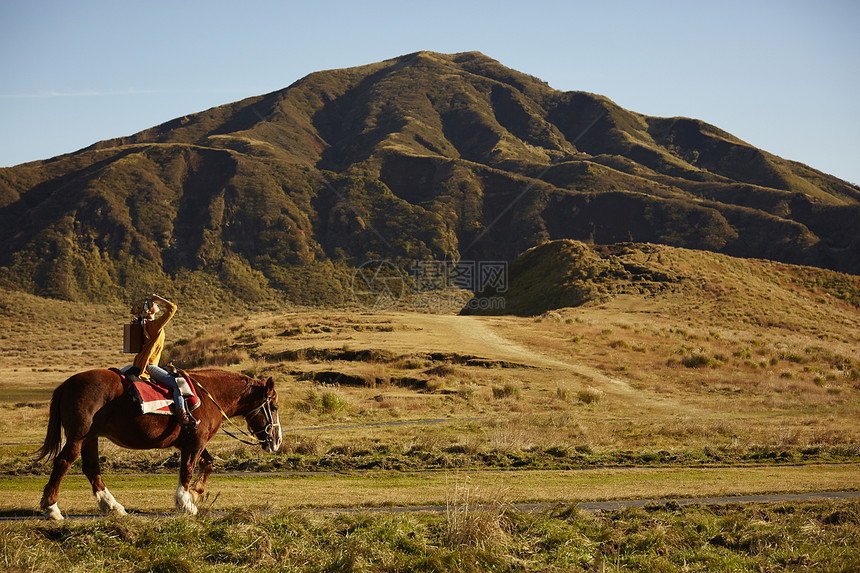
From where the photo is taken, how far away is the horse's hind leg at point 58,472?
30.3ft

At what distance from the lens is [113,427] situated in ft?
31.7

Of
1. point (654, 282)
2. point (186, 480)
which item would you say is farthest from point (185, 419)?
point (654, 282)

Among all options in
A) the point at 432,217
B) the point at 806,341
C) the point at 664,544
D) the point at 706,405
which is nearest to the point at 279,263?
the point at 432,217

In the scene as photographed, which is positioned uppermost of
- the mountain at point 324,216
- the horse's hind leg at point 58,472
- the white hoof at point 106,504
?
the mountain at point 324,216

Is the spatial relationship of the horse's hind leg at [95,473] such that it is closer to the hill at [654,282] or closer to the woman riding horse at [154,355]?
the woman riding horse at [154,355]

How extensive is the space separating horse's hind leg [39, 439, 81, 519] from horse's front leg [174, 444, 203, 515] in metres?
1.47

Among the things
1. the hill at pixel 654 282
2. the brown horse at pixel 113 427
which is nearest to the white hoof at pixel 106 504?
the brown horse at pixel 113 427

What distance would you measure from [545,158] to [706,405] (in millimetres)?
151545

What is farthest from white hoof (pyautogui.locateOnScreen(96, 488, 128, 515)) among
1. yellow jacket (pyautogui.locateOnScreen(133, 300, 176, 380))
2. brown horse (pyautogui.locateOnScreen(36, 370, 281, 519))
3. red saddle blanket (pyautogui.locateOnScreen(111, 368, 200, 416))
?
yellow jacket (pyautogui.locateOnScreen(133, 300, 176, 380))

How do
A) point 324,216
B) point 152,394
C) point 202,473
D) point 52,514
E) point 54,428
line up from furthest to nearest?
point 324,216, point 202,473, point 152,394, point 54,428, point 52,514

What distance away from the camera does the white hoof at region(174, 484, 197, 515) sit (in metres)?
10.2

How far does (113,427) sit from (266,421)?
2.52 meters

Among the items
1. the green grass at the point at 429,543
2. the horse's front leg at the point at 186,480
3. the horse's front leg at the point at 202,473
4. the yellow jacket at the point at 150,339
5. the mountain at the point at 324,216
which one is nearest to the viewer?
the green grass at the point at 429,543

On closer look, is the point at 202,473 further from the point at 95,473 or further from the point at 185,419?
the point at 95,473
